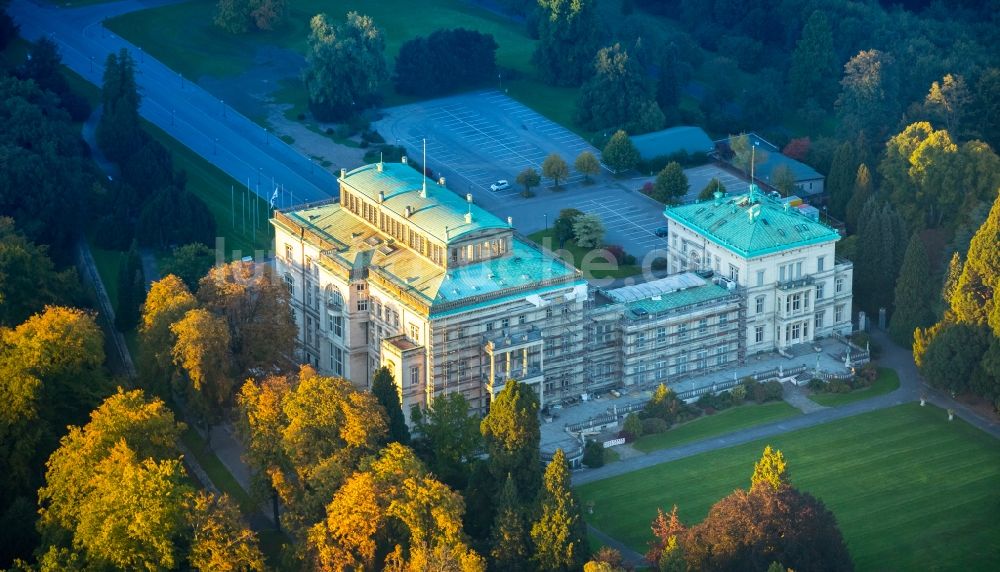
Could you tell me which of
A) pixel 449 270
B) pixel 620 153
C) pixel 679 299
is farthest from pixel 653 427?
pixel 620 153

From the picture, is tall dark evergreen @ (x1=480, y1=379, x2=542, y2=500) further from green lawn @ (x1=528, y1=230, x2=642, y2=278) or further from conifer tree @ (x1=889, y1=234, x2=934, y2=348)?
conifer tree @ (x1=889, y1=234, x2=934, y2=348)

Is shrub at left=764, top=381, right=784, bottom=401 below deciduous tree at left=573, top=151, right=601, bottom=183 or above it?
below

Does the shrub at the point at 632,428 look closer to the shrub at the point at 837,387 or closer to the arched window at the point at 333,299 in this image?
the shrub at the point at 837,387

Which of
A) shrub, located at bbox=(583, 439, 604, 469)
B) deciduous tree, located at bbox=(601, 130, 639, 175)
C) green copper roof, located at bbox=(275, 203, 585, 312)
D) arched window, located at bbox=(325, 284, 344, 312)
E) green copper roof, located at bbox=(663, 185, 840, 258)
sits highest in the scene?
green copper roof, located at bbox=(275, 203, 585, 312)

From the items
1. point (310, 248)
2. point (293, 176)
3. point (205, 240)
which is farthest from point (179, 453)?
point (293, 176)

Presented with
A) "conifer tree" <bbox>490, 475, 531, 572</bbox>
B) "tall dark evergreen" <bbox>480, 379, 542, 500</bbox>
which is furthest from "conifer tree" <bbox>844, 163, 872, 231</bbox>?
"conifer tree" <bbox>490, 475, 531, 572</bbox>

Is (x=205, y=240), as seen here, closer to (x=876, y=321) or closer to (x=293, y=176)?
(x=293, y=176)
